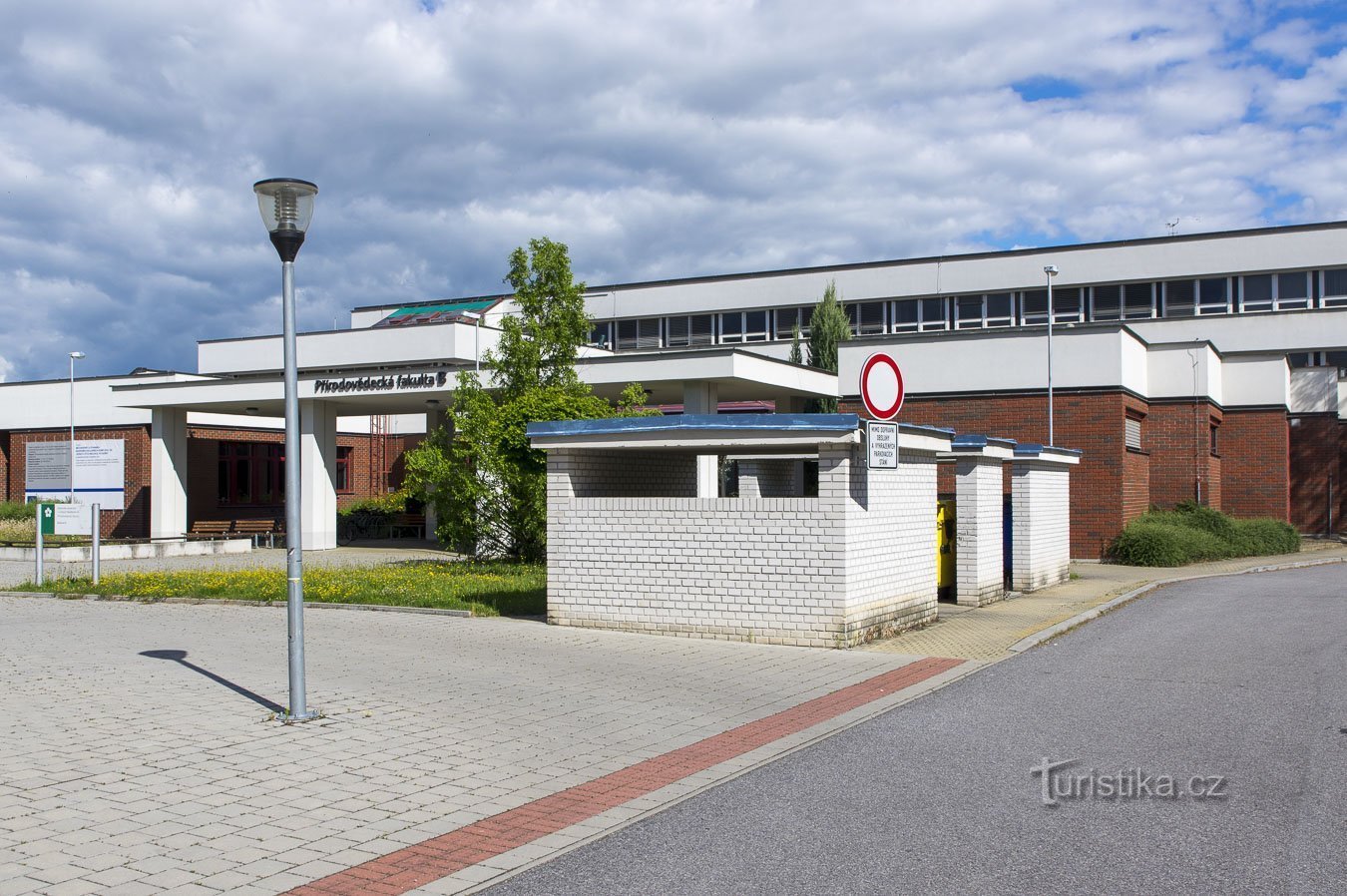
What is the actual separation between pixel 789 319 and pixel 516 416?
Answer: 27.3m

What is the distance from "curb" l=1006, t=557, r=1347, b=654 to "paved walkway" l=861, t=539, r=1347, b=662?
0.10 meters

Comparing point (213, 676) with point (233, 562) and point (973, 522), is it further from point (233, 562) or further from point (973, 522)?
point (233, 562)

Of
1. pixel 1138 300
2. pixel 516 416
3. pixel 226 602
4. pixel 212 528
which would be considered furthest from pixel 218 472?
pixel 1138 300

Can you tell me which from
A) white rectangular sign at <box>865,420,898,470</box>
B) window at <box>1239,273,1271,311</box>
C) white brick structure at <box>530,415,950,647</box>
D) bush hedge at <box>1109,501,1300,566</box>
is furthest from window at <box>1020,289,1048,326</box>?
white rectangular sign at <box>865,420,898,470</box>

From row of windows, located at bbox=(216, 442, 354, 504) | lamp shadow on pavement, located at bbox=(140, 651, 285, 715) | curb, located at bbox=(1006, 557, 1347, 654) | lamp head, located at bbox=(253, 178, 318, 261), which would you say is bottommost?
curb, located at bbox=(1006, 557, 1347, 654)

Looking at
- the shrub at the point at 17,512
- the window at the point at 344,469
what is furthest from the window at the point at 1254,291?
the shrub at the point at 17,512

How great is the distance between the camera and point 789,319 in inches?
1826

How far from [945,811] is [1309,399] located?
119ft

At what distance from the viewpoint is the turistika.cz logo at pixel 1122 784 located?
6.79 meters

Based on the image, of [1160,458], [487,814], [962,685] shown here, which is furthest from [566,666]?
[1160,458]

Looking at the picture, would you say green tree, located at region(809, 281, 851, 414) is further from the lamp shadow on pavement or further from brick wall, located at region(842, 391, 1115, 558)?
the lamp shadow on pavement

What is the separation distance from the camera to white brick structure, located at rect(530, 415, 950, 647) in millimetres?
12664

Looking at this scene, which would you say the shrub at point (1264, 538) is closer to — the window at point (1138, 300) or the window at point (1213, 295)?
the window at point (1213, 295)

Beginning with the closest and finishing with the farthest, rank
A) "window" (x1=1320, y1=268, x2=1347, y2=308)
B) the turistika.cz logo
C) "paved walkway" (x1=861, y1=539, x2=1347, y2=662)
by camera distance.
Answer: the turistika.cz logo < "paved walkway" (x1=861, y1=539, x2=1347, y2=662) < "window" (x1=1320, y1=268, x2=1347, y2=308)
